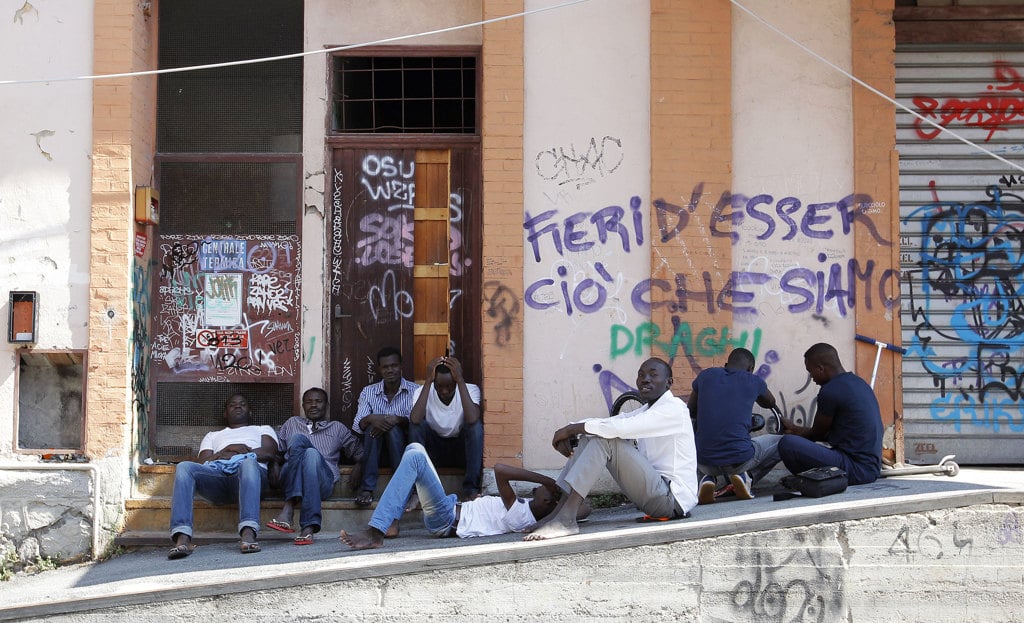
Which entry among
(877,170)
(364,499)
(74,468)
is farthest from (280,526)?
(877,170)

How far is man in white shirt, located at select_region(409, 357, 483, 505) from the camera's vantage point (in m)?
7.65

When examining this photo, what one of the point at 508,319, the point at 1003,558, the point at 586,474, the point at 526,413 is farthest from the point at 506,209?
the point at 1003,558

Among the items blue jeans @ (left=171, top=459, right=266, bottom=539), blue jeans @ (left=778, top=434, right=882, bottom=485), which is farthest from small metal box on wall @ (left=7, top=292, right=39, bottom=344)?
blue jeans @ (left=778, top=434, right=882, bottom=485)

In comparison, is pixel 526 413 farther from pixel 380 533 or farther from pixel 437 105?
pixel 437 105

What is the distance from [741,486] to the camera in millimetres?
7094

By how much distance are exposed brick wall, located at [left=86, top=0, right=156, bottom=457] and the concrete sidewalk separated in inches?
54.0

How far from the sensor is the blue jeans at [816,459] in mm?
6988

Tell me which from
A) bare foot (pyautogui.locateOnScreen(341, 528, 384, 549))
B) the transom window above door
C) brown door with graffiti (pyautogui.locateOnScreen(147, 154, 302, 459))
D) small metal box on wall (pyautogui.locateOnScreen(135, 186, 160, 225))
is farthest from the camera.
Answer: the transom window above door

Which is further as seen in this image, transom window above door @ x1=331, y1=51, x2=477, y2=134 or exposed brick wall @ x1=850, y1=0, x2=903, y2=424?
transom window above door @ x1=331, y1=51, x2=477, y2=134

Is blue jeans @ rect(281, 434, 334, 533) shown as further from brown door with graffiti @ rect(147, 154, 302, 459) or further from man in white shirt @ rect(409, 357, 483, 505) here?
brown door with graffiti @ rect(147, 154, 302, 459)

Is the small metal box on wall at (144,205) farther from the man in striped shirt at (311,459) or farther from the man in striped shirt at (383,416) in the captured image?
the man in striped shirt at (383,416)

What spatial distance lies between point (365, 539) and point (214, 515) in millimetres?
1679

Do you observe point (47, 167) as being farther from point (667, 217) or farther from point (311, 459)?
point (667, 217)

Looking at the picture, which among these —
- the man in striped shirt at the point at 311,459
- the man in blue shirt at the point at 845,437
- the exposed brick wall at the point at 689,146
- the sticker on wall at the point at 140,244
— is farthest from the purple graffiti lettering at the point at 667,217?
the sticker on wall at the point at 140,244
